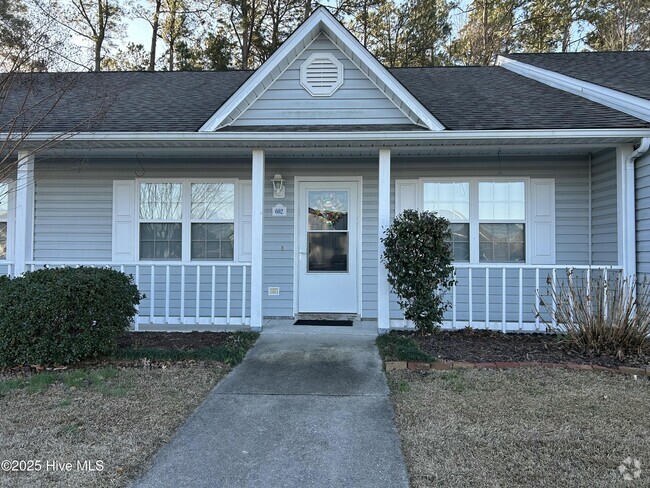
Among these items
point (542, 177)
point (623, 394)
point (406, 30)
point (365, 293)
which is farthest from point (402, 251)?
point (406, 30)

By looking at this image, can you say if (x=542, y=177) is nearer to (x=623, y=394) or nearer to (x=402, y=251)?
(x=402, y=251)

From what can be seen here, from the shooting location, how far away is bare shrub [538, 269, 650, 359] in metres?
→ 4.82

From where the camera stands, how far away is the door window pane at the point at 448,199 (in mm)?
6758

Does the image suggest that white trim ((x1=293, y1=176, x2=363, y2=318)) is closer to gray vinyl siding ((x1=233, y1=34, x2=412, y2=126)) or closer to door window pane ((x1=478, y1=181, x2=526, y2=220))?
gray vinyl siding ((x1=233, y1=34, x2=412, y2=126))

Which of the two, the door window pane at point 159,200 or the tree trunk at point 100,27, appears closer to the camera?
the door window pane at point 159,200

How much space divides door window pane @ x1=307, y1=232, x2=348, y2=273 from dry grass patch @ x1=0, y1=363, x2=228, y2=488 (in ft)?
8.78

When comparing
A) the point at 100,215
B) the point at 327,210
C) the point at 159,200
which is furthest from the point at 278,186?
the point at 100,215

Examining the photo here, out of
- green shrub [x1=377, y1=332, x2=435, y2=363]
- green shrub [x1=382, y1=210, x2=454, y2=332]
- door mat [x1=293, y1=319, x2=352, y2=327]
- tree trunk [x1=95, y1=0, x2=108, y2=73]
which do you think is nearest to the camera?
green shrub [x1=377, y1=332, x2=435, y2=363]

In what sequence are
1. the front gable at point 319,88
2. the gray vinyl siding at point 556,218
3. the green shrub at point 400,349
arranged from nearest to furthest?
the green shrub at point 400,349
the front gable at point 319,88
the gray vinyl siding at point 556,218

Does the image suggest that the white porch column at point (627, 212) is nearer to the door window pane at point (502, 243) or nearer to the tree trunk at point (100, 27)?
the door window pane at point (502, 243)

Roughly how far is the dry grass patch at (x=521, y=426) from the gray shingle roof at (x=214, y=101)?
3.17m

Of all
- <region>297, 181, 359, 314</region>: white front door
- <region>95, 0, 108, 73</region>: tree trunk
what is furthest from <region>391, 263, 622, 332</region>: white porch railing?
<region>95, 0, 108, 73</region>: tree trunk

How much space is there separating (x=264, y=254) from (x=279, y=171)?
1348 millimetres

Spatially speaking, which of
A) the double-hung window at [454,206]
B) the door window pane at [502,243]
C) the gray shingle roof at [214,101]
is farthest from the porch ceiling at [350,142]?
the door window pane at [502,243]
